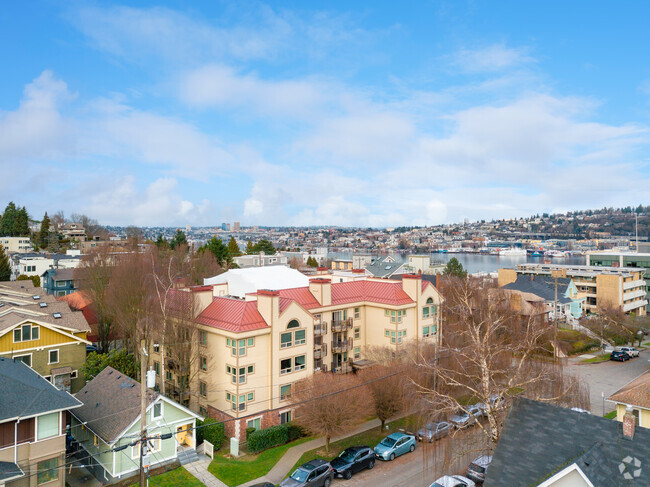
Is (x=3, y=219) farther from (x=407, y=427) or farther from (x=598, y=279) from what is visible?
(x=598, y=279)

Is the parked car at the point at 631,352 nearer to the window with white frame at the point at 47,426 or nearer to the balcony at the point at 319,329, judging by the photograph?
the balcony at the point at 319,329

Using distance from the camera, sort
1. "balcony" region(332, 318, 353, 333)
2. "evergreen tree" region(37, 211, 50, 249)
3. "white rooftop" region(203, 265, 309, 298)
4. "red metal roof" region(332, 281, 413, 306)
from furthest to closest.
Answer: "evergreen tree" region(37, 211, 50, 249), "white rooftop" region(203, 265, 309, 298), "red metal roof" region(332, 281, 413, 306), "balcony" region(332, 318, 353, 333)

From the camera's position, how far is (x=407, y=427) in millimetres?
30062

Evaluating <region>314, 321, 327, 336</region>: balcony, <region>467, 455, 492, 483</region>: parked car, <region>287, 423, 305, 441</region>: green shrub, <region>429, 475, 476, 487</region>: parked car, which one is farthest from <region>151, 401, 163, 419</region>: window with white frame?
<region>467, 455, 492, 483</region>: parked car

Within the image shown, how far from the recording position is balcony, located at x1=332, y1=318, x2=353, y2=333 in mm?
37656

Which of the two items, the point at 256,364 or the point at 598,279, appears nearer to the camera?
the point at 256,364

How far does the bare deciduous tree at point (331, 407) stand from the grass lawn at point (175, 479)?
7.26m

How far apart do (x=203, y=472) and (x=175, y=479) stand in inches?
64.9

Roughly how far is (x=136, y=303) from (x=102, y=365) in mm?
8767

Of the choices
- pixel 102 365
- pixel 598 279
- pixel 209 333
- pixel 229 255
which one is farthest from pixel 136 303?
pixel 598 279

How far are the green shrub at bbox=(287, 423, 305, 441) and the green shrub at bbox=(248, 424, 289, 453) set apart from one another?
31 centimetres

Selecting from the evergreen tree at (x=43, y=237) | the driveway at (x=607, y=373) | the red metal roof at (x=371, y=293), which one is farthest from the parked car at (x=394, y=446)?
the evergreen tree at (x=43, y=237)

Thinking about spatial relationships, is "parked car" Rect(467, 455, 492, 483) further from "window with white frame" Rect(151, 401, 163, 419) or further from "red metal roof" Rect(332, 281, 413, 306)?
"window with white frame" Rect(151, 401, 163, 419)

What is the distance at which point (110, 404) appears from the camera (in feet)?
81.8
